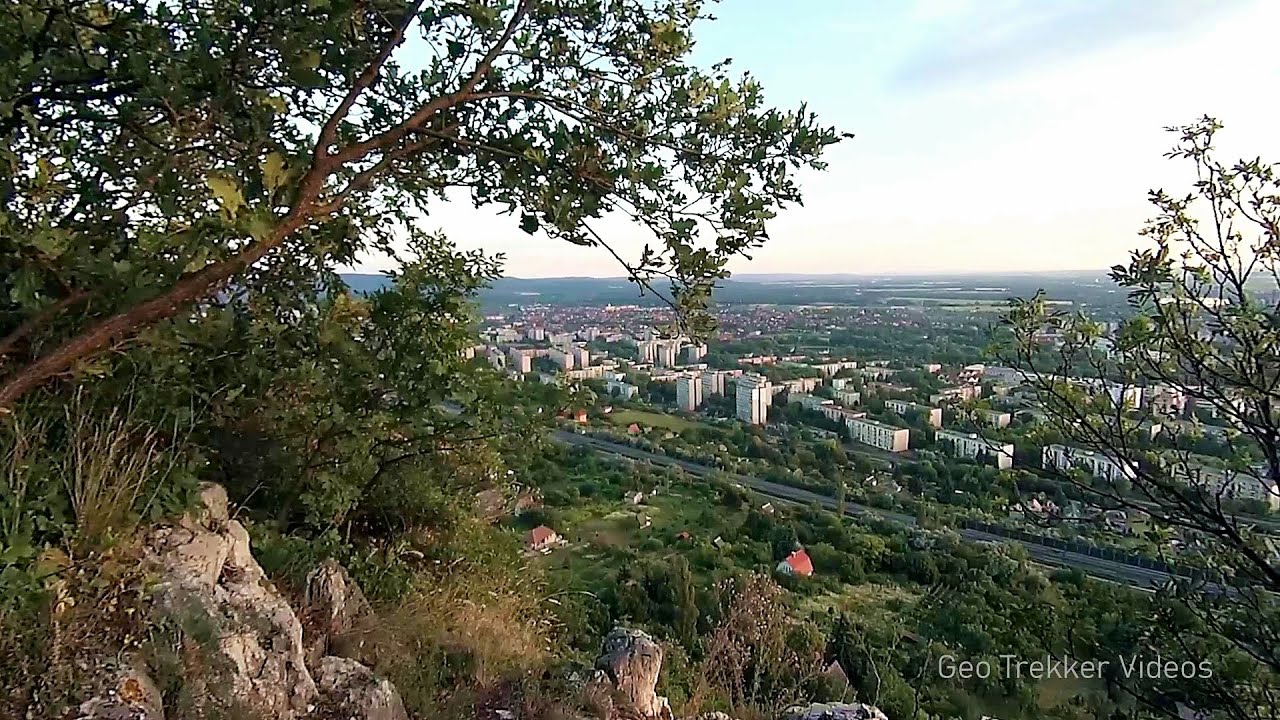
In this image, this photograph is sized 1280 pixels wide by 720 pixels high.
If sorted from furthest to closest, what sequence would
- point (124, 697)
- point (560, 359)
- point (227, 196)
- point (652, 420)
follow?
1. point (652, 420)
2. point (560, 359)
3. point (124, 697)
4. point (227, 196)

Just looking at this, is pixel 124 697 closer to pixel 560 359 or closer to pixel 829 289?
pixel 560 359

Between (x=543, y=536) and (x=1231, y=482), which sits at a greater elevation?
(x=1231, y=482)

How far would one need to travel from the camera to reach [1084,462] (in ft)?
15.1

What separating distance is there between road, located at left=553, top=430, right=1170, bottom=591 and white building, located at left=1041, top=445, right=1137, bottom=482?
0.70 metres

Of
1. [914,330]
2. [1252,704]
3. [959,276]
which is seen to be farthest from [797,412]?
[1252,704]

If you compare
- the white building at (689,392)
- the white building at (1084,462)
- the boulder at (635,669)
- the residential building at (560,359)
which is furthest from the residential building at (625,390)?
the boulder at (635,669)

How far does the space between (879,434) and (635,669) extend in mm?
18677

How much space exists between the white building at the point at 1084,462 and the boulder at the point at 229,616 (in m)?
4.24

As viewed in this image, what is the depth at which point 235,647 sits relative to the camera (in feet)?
8.41

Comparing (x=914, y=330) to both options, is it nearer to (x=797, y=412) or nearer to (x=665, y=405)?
(x=797, y=412)

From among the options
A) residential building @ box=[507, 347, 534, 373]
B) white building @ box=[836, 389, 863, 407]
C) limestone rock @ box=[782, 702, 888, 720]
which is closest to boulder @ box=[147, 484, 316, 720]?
residential building @ box=[507, 347, 534, 373]

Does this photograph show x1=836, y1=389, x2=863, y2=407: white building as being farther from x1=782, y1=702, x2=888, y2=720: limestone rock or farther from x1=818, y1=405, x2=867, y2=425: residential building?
x1=782, y1=702, x2=888, y2=720: limestone rock

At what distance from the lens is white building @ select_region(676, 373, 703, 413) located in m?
27.4

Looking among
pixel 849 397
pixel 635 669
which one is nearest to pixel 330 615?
pixel 635 669
